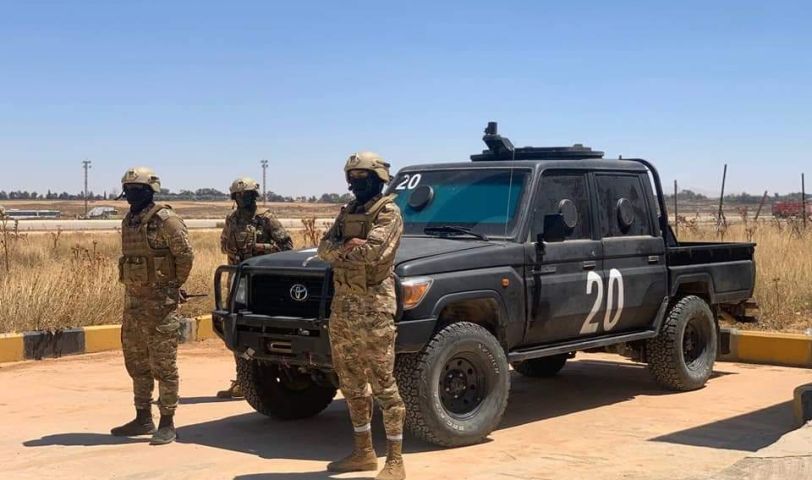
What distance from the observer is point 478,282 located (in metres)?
6.73

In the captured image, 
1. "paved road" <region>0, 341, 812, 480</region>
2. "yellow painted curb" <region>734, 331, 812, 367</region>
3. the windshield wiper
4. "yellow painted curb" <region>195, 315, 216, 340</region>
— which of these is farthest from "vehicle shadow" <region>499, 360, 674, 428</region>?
"yellow painted curb" <region>195, 315, 216, 340</region>

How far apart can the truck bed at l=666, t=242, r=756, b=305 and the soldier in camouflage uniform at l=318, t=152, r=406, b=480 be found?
362 cm

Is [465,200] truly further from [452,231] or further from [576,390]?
[576,390]

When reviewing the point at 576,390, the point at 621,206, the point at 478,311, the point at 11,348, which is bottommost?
the point at 576,390

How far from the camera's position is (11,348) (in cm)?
1050

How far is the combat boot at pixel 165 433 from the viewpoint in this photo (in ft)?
22.4

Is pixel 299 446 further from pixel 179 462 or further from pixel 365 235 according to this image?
pixel 365 235

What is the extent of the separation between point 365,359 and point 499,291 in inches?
59.7

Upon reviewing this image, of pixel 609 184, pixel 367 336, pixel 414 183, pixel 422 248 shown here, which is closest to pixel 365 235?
pixel 367 336

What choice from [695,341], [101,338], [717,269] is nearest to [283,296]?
[695,341]

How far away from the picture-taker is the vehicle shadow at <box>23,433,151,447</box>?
6.86 metres

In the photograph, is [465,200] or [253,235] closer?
[465,200]

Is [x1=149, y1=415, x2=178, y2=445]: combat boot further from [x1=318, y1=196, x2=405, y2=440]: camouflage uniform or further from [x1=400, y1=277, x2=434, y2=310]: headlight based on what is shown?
[x1=400, y1=277, x2=434, y2=310]: headlight

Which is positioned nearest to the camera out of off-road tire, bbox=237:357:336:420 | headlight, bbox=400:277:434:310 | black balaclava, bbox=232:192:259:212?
headlight, bbox=400:277:434:310
